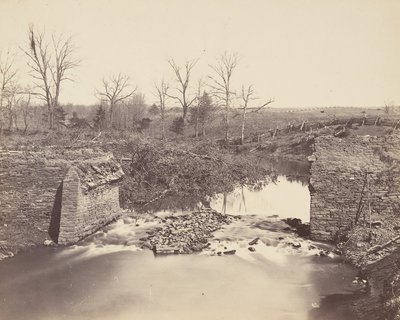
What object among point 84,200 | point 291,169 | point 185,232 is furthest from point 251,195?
point 84,200

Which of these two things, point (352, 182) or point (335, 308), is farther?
point (352, 182)

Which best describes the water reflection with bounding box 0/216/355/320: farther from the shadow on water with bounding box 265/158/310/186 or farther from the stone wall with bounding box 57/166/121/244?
the shadow on water with bounding box 265/158/310/186

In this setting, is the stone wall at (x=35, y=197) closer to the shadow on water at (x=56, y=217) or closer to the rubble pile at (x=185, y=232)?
the shadow on water at (x=56, y=217)

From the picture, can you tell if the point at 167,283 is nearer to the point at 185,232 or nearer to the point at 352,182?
the point at 185,232

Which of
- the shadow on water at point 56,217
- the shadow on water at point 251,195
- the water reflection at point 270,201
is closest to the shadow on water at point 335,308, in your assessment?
the water reflection at point 270,201

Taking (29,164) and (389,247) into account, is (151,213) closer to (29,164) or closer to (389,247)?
(29,164)

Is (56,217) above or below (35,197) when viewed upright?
below
